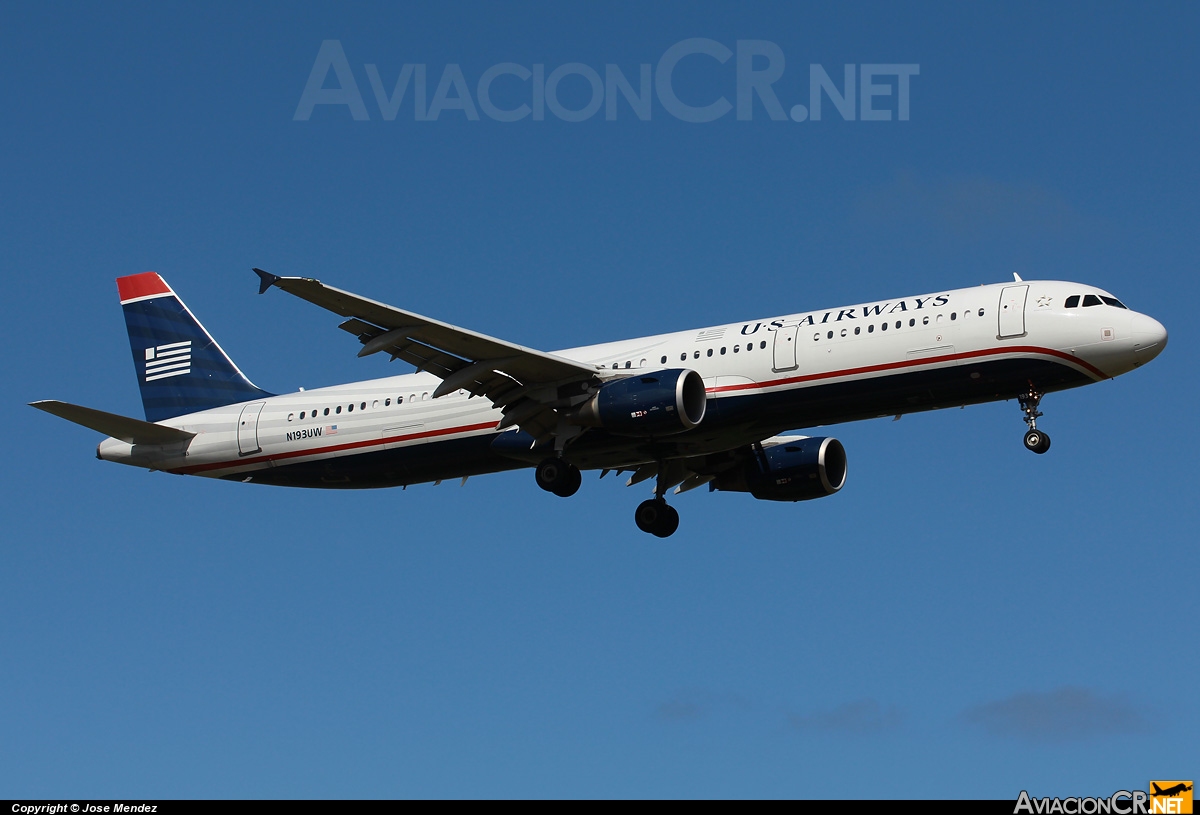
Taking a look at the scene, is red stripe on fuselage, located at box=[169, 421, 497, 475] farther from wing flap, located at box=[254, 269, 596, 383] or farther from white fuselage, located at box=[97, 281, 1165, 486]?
wing flap, located at box=[254, 269, 596, 383]

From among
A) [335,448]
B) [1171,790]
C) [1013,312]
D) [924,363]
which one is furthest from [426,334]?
[1171,790]

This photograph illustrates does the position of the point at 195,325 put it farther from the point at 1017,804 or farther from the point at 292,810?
the point at 1017,804

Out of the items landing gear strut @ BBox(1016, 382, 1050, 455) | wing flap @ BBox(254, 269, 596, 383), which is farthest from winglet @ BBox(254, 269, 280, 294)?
landing gear strut @ BBox(1016, 382, 1050, 455)

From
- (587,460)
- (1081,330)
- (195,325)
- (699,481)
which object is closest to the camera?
(1081,330)

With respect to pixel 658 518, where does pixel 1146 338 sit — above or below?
above

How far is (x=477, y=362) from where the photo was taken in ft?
124

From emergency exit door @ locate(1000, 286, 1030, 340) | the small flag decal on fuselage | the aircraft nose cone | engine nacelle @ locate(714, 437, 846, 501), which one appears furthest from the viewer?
the small flag decal on fuselage

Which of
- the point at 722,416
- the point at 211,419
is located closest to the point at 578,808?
the point at 722,416

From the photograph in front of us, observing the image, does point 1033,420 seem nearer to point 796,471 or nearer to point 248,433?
point 796,471

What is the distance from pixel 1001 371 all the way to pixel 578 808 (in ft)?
51.2

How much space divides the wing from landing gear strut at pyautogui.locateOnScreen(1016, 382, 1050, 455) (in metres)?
10.1

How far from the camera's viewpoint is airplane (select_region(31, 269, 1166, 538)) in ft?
117

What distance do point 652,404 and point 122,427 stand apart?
51.9 ft

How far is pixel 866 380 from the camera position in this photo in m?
36.4
